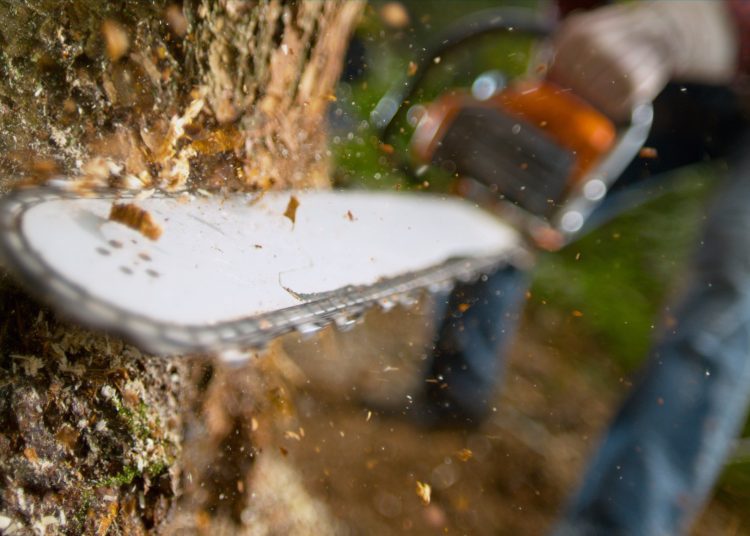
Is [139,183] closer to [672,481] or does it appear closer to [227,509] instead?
[227,509]

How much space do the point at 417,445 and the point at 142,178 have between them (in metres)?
1.49

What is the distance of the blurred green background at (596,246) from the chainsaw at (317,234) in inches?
26.1

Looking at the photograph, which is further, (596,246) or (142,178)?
(596,246)

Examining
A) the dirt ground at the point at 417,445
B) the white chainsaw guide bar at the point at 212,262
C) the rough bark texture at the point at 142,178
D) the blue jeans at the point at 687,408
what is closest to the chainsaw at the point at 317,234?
the white chainsaw guide bar at the point at 212,262

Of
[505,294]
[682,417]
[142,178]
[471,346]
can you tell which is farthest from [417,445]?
[142,178]

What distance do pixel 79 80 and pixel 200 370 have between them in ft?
1.91

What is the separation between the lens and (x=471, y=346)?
2.06m

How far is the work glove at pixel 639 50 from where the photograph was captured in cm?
125

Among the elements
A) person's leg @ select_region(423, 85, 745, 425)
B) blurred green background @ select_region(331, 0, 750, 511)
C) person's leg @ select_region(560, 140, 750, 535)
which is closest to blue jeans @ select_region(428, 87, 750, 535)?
person's leg @ select_region(560, 140, 750, 535)

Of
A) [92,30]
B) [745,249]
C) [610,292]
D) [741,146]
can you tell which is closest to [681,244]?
[610,292]

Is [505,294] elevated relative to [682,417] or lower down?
lower down

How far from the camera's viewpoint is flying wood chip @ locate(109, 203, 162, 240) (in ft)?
2.27

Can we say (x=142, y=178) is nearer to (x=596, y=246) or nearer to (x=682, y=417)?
(x=682, y=417)

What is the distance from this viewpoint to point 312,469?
1.62 meters
